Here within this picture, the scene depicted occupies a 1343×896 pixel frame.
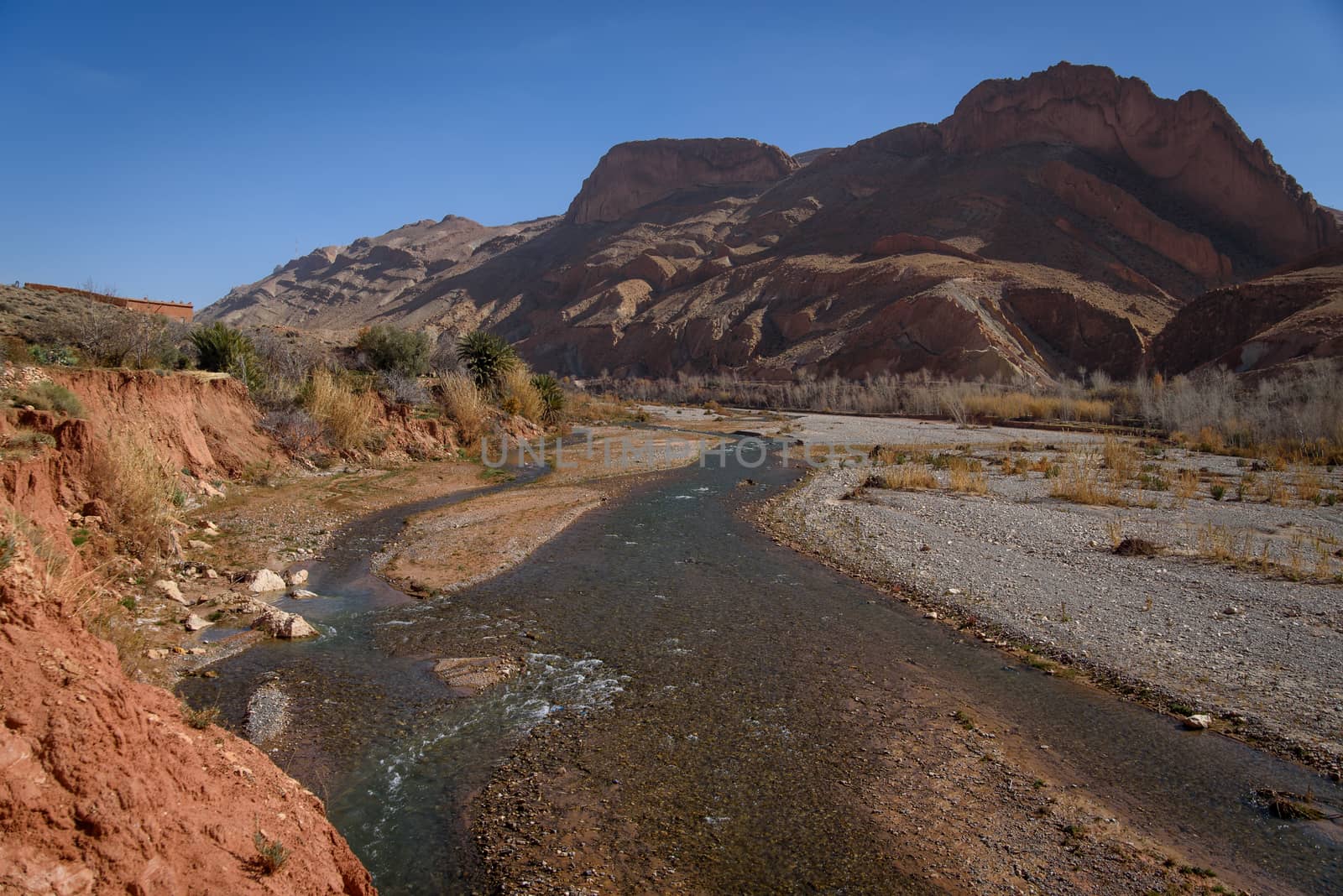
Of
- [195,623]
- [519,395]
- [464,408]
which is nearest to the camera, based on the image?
[195,623]

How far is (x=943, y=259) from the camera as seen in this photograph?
217 ft

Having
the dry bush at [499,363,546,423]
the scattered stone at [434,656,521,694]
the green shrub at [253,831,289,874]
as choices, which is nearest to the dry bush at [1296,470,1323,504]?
the scattered stone at [434,656,521,694]

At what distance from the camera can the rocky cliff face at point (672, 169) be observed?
121000 mm

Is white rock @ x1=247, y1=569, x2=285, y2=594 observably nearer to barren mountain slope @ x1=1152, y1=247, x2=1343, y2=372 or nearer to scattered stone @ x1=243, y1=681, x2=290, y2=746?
scattered stone @ x1=243, y1=681, x2=290, y2=746

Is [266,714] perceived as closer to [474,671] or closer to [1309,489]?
[474,671]

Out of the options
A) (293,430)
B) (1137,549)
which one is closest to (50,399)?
(293,430)

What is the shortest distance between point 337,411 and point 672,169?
379 ft

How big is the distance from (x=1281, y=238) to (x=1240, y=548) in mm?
78100

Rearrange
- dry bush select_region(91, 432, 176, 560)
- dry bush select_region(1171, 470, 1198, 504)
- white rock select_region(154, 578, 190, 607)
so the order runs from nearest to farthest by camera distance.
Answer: white rock select_region(154, 578, 190, 607) → dry bush select_region(91, 432, 176, 560) → dry bush select_region(1171, 470, 1198, 504)

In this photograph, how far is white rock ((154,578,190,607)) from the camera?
8344 mm

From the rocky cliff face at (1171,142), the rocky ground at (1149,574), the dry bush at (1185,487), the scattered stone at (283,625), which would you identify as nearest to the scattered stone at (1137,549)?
the rocky ground at (1149,574)

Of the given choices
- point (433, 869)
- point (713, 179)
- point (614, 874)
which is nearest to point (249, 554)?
point (433, 869)

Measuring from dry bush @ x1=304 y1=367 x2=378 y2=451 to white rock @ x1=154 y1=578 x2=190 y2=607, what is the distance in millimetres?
10184

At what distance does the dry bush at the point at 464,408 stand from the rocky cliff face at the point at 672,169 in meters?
102
